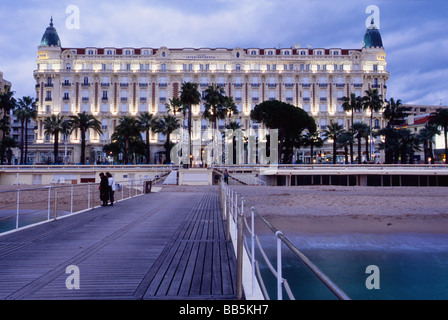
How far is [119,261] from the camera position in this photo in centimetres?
733

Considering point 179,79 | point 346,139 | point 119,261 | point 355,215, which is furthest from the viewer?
point 179,79

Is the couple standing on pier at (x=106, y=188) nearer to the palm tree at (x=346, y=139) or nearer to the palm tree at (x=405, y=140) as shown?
the palm tree at (x=405, y=140)

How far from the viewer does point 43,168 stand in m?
55.7

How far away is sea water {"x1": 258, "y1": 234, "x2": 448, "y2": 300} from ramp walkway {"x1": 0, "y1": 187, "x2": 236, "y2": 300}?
3.08 metres

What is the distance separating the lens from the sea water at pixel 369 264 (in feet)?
36.1

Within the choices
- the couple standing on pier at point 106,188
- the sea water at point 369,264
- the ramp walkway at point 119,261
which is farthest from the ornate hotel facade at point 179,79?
the ramp walkway at point 119,261

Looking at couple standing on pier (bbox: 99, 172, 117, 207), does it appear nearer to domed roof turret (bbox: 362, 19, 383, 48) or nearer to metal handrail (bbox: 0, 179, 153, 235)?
metal handrail (bbox: 0, 179, 153, 235)

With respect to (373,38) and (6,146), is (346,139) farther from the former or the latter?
(6,146)

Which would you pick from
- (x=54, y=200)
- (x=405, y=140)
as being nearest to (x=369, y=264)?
(x=54, y=200)

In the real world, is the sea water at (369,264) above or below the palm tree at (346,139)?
below

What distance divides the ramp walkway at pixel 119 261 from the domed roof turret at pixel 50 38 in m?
85.9

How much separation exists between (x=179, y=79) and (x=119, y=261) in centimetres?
8015

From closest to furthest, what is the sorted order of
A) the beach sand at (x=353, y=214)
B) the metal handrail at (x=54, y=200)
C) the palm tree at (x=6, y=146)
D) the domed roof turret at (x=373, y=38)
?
the metal handrail at (x=54, y=200), the beach sand at (x=353, y=214), the palm tree at (x=6, y=146), the domed roof turret at (x=373, y=38)

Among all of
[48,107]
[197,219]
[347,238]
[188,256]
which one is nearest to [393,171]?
[347,238]
